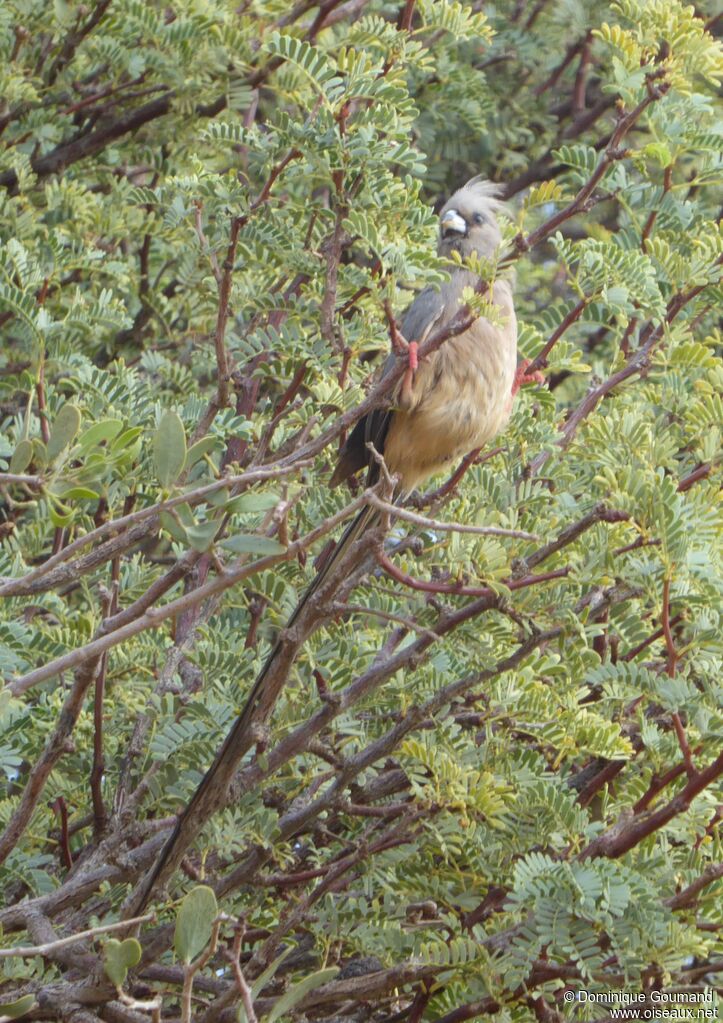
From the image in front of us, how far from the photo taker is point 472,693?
282 centimetres

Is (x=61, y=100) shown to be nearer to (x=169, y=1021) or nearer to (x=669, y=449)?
(x=669, y=449)

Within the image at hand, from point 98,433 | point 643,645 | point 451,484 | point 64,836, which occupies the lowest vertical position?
point 64,836

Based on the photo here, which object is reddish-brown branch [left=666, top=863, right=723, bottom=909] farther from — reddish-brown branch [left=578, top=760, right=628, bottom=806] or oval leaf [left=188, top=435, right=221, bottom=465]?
oval leaf [left=188, top=435, right=221, bottom=465]

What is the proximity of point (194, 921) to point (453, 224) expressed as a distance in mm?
2458

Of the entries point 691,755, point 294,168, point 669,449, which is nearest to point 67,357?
point 294,168

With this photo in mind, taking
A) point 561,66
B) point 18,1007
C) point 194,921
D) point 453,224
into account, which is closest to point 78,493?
point 194,921

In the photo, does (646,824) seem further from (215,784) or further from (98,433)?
(98,433)

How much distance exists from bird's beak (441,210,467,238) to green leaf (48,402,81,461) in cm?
212

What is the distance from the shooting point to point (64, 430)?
2.01 metres

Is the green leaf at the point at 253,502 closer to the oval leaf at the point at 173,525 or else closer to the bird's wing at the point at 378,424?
the oval leaf at the point at 173,525

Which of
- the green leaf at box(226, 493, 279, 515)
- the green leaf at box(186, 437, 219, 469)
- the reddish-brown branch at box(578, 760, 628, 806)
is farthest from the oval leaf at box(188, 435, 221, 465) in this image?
the reddish-brown branch at box(578, 760, 628, 806)

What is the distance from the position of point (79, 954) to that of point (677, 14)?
215 centimetres

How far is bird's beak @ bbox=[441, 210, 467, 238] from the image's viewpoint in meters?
3.91

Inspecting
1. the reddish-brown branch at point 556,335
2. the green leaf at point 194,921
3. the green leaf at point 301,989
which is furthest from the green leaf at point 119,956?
the reddish-brown branch at point 556,335
